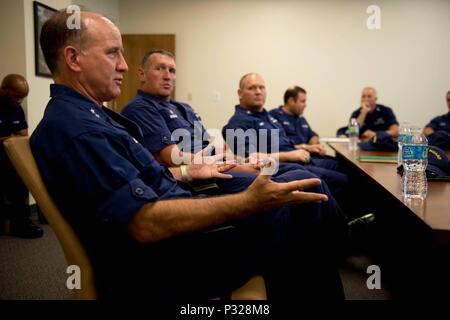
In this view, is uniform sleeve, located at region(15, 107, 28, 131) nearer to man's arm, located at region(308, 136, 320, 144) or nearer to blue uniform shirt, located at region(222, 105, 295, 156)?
blue uniform shirt, located at region(222, 105, 295, 156)

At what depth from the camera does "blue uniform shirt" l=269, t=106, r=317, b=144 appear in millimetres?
3766

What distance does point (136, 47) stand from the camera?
17.3 ft

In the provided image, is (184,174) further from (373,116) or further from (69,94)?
(373,116)

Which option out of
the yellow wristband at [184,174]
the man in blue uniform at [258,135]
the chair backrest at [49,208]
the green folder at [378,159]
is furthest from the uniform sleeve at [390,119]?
the chair backrest at [49,208]

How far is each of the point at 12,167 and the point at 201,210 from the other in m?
2.65

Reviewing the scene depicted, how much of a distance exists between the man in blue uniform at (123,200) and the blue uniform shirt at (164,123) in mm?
681

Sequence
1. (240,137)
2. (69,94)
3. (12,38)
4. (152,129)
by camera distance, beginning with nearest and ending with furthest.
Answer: (69,94) → (152,129) → (240,137) → (12,38)

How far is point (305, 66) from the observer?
207 inches

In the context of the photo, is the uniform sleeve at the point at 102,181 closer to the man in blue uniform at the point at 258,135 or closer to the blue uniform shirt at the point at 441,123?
the man in blue uniform at the point at 258,135

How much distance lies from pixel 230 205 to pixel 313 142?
10.1ft

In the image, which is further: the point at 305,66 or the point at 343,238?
the point at 305,66

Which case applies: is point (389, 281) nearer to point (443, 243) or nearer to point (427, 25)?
point (443, 243)

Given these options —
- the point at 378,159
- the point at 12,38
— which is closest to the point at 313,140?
the point at 378,159

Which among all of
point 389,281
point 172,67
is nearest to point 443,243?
point 389,281
